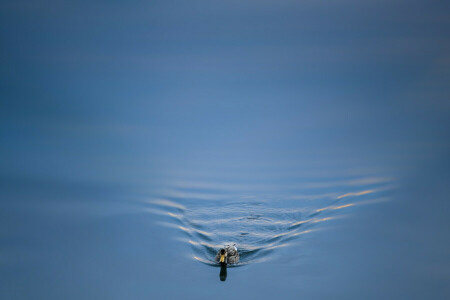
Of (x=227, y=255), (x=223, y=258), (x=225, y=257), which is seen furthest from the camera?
(x=227, y=255)

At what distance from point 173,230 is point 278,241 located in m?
2.26

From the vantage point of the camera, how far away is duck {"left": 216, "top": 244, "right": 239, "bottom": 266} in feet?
24.5

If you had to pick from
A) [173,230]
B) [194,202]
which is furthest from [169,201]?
[173,230]

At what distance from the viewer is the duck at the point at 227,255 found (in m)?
7.48

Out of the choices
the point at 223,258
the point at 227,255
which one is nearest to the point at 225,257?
the point at 223,258

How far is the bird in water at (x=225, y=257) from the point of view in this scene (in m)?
7.37

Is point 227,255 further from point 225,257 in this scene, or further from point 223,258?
point 223,258

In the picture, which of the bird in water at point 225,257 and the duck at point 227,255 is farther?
the duck at point 227,255

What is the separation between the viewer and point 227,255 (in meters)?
7.82

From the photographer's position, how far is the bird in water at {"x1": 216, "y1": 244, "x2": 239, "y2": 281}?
737 centimetres

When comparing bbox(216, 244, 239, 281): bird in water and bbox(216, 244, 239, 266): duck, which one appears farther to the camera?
bbox(216, 244, 239, 266): duck

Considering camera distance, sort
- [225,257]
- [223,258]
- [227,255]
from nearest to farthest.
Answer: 1. [223,258]
2. [225,257]
3. [227,255]

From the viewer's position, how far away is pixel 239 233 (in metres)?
9.08

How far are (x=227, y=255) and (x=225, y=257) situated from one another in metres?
0.26
